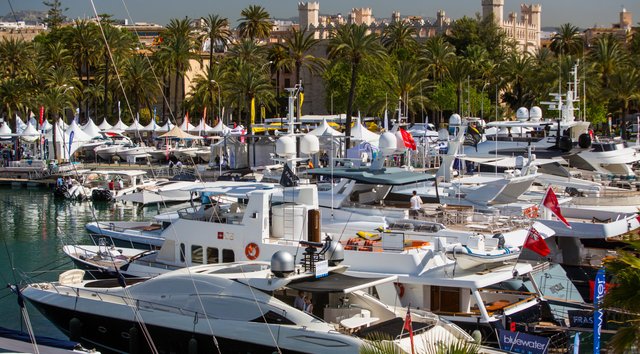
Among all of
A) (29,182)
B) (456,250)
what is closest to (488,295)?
(456,250)

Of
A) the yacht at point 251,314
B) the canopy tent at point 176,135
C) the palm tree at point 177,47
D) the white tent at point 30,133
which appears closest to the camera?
the yacht at point 251,314

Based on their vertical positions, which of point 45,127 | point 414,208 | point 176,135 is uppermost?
point 45,127

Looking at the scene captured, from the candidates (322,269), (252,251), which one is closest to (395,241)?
(322,269)

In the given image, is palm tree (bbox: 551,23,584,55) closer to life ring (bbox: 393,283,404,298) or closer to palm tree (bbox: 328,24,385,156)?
palm tree (bbox: 328,24,385,156)

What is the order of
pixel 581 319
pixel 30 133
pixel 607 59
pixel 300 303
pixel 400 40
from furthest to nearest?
pixel 400 40 → pixel 607 59 → pixel 30 133 → pixel 581 319 → pixel 300 303

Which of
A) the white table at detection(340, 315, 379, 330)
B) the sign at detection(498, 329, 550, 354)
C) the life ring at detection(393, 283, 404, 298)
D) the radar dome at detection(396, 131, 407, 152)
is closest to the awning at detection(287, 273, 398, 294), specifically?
the white table at detection(340, 315, 379, 330)

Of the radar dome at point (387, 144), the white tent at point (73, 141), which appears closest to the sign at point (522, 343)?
the radar dome at point (387, 144)

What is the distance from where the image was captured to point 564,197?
1474 inches

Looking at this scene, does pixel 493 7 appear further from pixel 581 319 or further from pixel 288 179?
pixel 581 319

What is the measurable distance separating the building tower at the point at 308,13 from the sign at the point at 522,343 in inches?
4519

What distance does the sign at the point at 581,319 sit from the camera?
24219 mm

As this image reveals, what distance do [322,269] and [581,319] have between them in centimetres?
Result: 700

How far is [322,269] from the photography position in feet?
71.6

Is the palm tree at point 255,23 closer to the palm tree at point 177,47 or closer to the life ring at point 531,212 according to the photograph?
the palm tree at point 177,47
